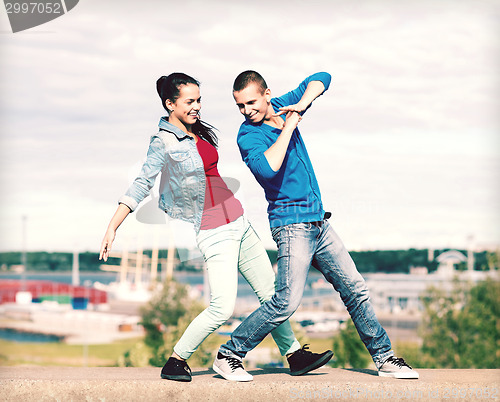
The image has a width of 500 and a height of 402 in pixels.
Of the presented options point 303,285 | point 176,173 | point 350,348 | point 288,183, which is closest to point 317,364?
point 303,285

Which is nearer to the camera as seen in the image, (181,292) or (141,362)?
(141,362)

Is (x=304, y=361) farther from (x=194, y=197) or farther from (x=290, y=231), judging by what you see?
(x=194, y=197)

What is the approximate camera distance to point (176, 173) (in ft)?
14.1

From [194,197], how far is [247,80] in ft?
2.96

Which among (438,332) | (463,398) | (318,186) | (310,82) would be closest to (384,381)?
(463,398)

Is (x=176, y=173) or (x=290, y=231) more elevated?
(x=176, y=173)

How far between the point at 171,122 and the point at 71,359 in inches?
2184

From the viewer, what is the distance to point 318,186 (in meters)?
4.47

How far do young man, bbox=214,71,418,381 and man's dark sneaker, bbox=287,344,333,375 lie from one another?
37 cm

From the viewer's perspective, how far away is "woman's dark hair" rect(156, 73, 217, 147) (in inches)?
168

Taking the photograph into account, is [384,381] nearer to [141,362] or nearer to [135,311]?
[141,362]

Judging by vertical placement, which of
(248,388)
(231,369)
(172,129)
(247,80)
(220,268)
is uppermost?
(247,80)

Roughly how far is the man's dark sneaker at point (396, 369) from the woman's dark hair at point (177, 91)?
2.12m

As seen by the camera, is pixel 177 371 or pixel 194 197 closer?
pixel 194 197
